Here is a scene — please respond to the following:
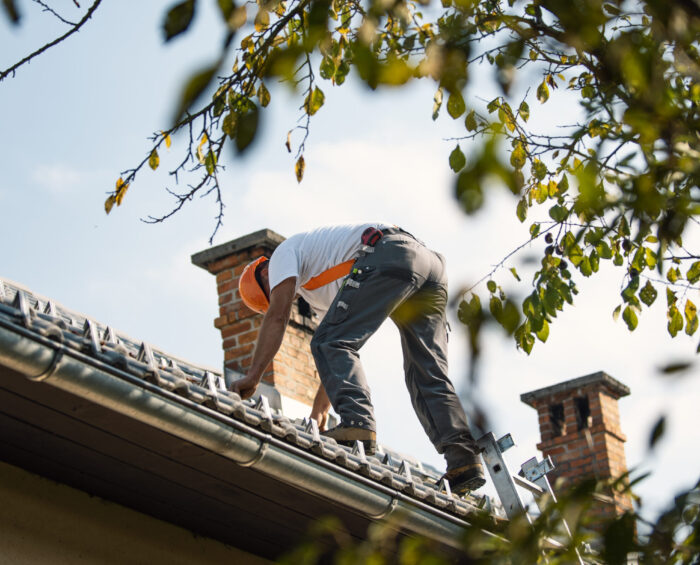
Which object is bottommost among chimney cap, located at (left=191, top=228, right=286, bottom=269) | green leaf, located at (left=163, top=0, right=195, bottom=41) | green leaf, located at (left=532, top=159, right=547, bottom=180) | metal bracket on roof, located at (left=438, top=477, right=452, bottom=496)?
green leaf, located at (left=163, top=0, right=195, bottom=41)

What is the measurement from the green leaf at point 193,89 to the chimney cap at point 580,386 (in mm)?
9366

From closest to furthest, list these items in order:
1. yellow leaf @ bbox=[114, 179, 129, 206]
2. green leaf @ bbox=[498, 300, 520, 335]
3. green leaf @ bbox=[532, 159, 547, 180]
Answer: green leaf @ bbox=[498, 300, 520, 335] < yellow leaf @ bbox=[114, 179, 129, 206] < green leaf @ bbox=[532, 159, 547, 180]

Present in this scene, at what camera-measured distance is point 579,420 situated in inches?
420

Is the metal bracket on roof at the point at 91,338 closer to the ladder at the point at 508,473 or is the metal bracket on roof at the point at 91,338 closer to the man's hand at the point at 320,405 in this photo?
the ladder at the point at 508,473

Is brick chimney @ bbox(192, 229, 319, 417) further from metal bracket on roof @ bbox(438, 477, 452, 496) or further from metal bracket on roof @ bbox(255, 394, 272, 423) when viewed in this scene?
metal bracket on roof @ bbox(255, 394, 272, 423)

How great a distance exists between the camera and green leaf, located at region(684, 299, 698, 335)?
458 centimetres

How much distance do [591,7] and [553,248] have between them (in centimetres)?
297

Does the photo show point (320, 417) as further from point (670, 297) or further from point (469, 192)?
point (469, 192)

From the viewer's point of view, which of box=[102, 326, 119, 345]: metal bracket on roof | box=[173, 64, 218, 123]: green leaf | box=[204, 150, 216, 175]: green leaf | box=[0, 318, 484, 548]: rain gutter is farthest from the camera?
box=[204, 150, 216, 175]: green leaf

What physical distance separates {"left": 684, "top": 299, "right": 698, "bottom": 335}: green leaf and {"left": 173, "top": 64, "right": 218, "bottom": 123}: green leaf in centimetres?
346

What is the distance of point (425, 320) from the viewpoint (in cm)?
481

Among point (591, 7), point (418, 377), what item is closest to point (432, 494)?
point (418, 377)

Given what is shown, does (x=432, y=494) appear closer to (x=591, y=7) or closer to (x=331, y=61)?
(x=331, y=61)

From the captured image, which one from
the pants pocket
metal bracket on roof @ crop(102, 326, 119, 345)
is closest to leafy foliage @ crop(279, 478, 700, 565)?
metal bracket on roof @ crop(102, 326, 119, 345)
